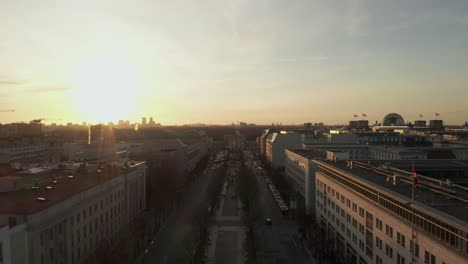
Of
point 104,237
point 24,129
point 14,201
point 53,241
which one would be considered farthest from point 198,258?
point 24,129

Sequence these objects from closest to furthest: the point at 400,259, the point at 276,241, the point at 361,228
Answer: the point at 400,259
the point at 361,228
the point at 276,241

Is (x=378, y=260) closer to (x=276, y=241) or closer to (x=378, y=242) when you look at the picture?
(x=378, y=242)

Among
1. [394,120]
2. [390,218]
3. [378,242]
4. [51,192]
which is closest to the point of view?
[390,218]

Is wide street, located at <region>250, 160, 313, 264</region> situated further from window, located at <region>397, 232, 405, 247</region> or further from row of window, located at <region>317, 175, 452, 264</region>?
window, located at <region>397, 232, 405, 247</region>

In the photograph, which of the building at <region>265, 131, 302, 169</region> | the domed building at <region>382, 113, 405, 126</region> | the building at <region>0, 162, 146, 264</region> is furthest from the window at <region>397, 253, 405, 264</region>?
the domed building at <region>382, 113, 405, 126</region>

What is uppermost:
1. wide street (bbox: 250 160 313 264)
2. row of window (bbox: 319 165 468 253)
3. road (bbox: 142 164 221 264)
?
row of window (bbox: 319 165 468 253)

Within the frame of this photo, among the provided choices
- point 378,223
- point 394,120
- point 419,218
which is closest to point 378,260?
point 378,223

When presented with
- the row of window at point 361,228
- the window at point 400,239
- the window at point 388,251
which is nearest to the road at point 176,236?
the row of window at point 361,228
